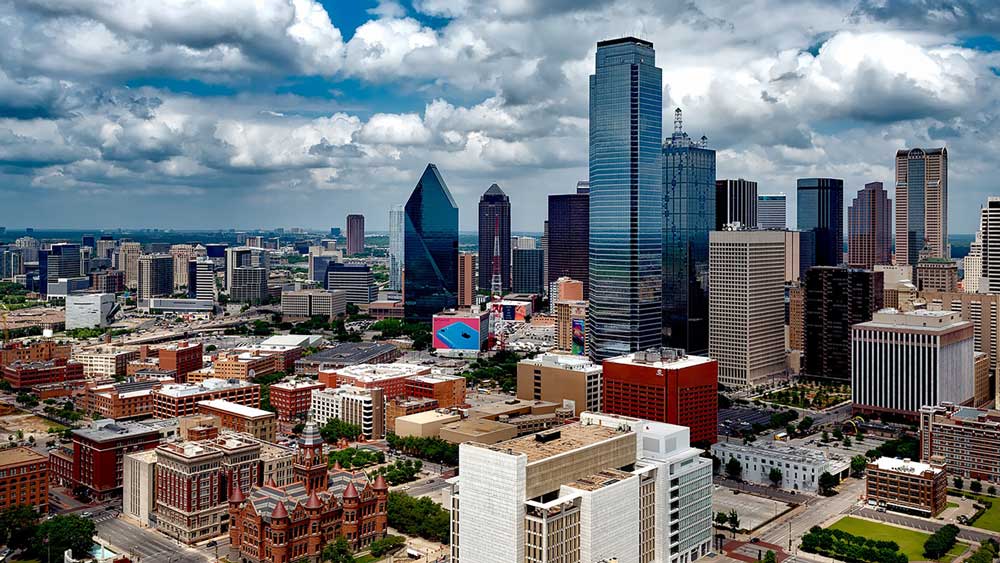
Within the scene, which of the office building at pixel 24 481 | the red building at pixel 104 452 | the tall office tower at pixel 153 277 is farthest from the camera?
the tall office tower at pixel 153 277

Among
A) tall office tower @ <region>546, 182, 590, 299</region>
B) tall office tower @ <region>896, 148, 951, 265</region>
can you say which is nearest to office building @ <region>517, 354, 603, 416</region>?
tall office tower @ <region>546, 182, 590, 299</region>

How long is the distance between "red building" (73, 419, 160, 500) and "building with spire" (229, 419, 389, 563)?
9.97 m

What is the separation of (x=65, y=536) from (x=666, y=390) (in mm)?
41215

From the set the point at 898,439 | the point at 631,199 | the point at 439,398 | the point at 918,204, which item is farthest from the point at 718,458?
the point at 918,204

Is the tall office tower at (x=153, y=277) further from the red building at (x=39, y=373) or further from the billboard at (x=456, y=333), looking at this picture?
the red building at (x=39, y=373)

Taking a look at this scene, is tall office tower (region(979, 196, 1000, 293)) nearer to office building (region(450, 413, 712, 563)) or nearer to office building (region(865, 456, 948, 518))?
office building (region(865, 456, 948, 518))

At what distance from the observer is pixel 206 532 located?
166ft

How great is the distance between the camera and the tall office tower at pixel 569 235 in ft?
603

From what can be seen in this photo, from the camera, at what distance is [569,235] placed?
615ft

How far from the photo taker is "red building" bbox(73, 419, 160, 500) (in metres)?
57.0

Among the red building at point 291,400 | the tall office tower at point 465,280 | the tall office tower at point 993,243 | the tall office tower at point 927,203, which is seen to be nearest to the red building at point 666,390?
the red building at point 291,400

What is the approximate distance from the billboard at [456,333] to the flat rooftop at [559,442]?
241 ft

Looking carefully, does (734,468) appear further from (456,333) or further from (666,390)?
(456,333)

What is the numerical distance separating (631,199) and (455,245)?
61.3 meters
